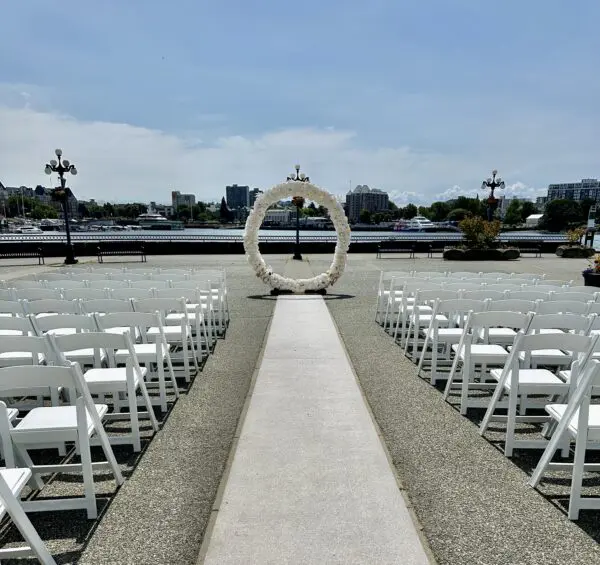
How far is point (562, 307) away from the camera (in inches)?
211

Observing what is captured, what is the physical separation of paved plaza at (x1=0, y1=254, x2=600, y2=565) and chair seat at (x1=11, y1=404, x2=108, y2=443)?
61 centimetres

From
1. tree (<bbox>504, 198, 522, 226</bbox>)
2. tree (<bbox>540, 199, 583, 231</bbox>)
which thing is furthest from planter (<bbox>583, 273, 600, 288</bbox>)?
tree (<bbox>504, 198, 522, 226</bbox>)

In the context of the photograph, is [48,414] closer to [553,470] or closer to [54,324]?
[54,324]

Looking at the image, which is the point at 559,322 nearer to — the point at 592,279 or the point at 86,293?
the point at 86,293

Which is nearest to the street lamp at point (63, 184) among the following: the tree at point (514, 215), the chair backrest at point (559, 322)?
the chair backrest at point (559, 322)

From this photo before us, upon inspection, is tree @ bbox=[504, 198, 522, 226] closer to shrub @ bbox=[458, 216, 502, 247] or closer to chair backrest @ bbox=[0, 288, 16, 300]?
shrub @ bbox=[458, 216, 502, 247]

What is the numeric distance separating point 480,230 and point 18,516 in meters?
24.6

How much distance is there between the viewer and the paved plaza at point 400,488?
2.67 meters

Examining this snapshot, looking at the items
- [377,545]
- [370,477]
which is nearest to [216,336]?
[370,477]

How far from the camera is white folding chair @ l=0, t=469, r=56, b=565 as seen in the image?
2121 millimetres

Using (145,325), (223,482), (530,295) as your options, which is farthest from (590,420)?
(145,325)

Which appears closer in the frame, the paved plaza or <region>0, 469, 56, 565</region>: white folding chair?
<region>0, 469, 56, 565</region>: white folding chair

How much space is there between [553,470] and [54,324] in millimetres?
4922

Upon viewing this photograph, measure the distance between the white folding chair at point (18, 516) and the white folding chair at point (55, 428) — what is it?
42 centimetres
